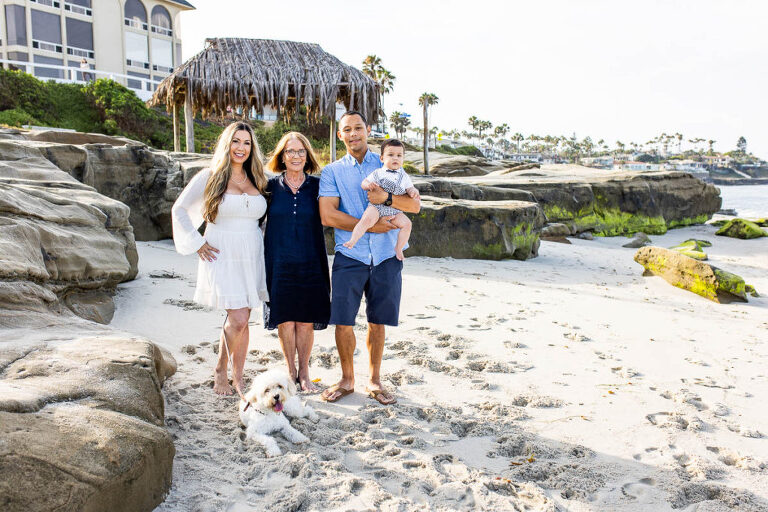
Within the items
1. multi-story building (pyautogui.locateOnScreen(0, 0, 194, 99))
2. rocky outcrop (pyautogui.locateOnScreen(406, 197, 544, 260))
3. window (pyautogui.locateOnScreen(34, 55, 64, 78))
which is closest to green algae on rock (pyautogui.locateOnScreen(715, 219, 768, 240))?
rocky outcrop (pyautogui.locateOnScreen(406, 197, 544, 260))

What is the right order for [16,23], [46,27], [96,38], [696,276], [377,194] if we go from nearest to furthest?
[377,194]
[696,276]
[16,23]
[46,27]
[96,38]

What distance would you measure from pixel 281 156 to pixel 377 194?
0.78 m

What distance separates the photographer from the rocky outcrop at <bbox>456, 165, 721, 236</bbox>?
1477 cm

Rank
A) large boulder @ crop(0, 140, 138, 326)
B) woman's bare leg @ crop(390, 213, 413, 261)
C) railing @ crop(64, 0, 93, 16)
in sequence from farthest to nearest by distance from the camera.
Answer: railing @ crop(64, 0, 93, 16) → large boulder @ crop(0, 140, 138, 326) → woman's bare leg @ crop(390, 213, 413, 261)

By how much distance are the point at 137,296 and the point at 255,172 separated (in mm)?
2854

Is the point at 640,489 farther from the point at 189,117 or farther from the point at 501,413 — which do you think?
the point at 189,117

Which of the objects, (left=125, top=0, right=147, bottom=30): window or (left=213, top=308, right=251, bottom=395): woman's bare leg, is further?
(left=125, top=0, right=147, bottom=30): window

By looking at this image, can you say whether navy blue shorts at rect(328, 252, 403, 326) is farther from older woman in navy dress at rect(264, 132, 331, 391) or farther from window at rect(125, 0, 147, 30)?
window at rect(125, 0, 147, 30)

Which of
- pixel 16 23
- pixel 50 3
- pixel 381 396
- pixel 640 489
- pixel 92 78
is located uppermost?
pixel 50 3

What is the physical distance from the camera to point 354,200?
3.77 m

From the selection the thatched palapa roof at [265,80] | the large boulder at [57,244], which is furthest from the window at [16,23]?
the large boulder at [57,244]

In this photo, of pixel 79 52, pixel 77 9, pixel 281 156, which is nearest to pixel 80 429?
pixel 281 156

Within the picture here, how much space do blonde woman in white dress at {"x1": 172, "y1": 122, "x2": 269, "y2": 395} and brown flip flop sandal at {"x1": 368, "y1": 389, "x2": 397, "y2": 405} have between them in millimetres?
882

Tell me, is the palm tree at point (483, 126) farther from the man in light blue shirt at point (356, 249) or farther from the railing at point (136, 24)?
the man in light blue shirt at point (356, 249)
